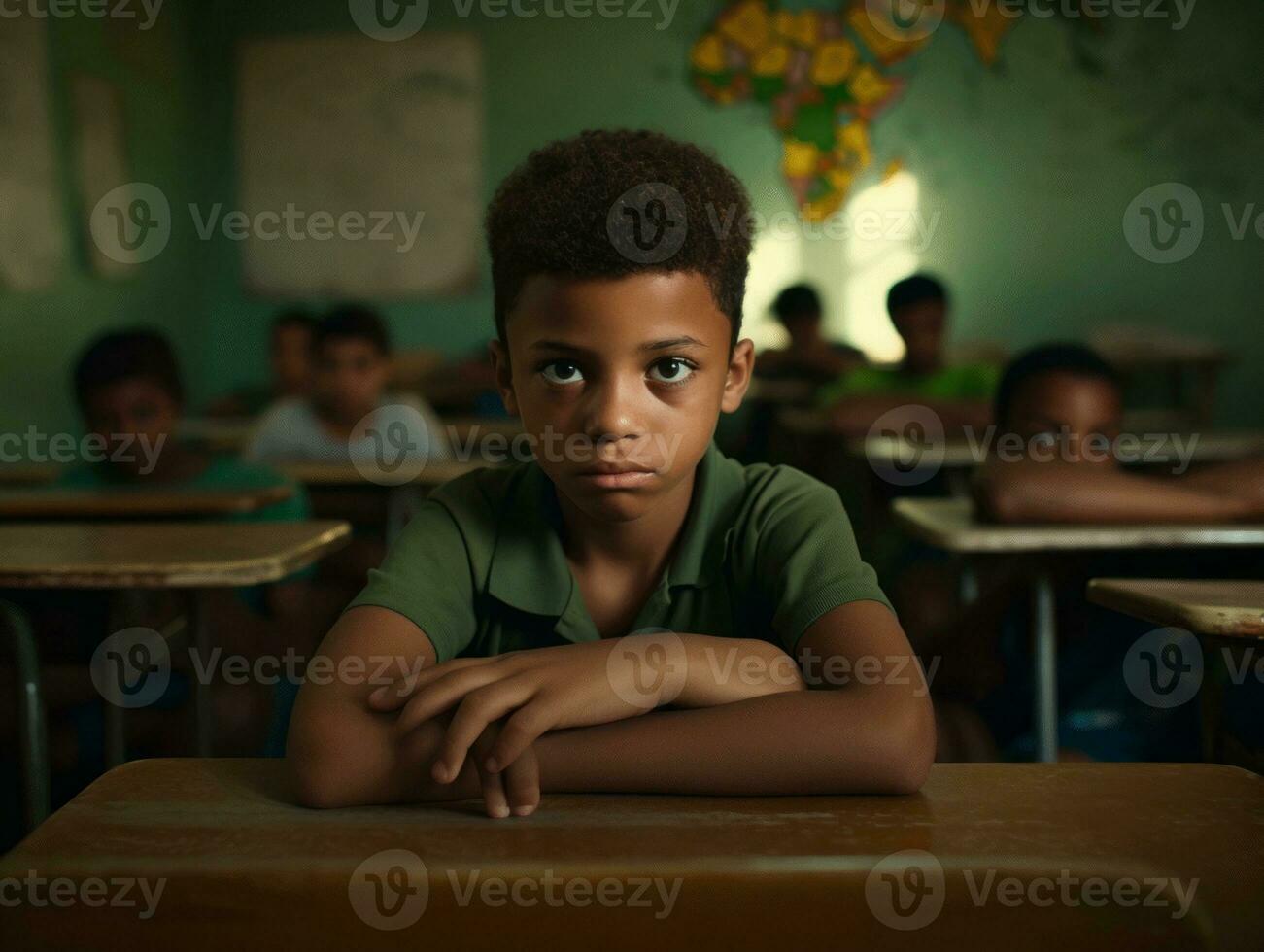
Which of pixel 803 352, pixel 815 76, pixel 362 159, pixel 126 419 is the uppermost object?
pixel 815 76

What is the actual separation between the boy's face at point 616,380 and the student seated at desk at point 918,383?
9.05ft

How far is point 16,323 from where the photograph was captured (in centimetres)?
479

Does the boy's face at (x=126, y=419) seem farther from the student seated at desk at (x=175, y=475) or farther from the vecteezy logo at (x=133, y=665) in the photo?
the vecteezy logo at (x=133, y=665)

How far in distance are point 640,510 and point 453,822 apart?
0.35 m

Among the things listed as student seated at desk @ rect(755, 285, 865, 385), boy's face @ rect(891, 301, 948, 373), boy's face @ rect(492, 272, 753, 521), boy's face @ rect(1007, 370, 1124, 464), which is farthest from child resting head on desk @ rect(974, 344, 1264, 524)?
student seated at desk @ rect(755, 285, 865, 385)

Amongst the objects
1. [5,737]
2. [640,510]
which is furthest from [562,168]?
[5,737]

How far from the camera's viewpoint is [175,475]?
2.44 metres

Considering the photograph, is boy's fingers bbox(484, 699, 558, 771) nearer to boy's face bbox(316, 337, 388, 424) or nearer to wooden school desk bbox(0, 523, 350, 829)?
wooden school desk bbox(0, 523, 350, 829)

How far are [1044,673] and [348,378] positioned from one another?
269cm

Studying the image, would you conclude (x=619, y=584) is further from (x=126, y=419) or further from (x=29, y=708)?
(x=126, y=419)

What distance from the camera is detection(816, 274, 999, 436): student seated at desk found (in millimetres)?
3746

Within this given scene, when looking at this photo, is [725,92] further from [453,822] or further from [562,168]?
[453,822]

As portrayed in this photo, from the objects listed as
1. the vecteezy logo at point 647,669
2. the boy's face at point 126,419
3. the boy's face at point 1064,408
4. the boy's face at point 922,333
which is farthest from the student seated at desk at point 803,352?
the vecteezy logo at point 647,669

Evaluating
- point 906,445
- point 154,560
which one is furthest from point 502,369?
point 906,445
